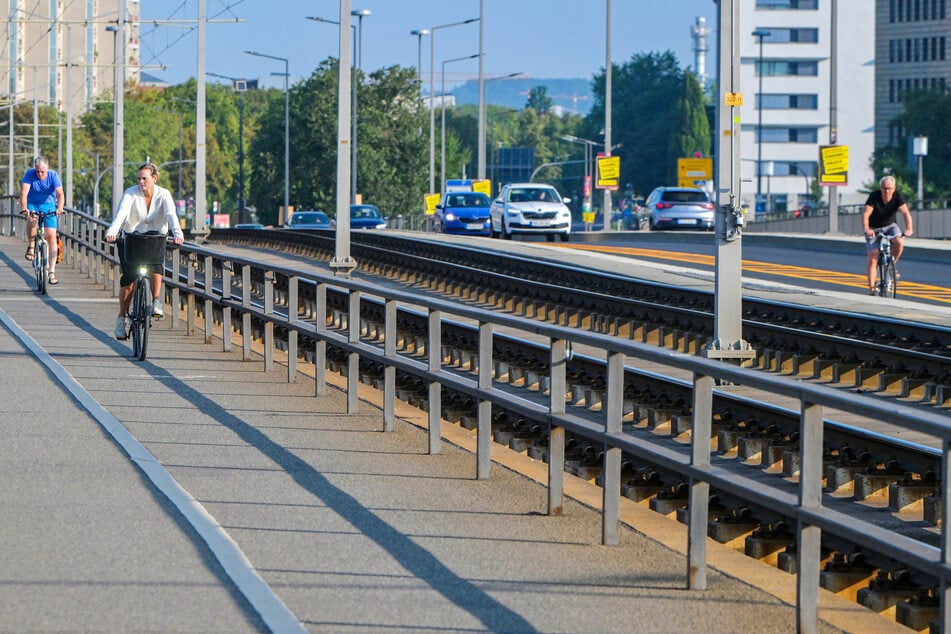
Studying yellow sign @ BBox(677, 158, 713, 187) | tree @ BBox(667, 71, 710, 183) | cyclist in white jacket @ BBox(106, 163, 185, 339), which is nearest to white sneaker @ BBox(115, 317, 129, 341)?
cyclist in white jacket @ BBox(106, 163, 185, 339)

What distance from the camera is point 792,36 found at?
483 ft

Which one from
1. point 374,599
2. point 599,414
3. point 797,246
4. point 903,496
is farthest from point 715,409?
point 797,246

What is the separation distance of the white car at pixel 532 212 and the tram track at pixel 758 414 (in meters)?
24.3

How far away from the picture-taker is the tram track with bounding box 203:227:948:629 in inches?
315

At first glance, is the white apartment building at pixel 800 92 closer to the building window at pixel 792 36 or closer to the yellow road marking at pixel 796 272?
the building window at pixel 792 36

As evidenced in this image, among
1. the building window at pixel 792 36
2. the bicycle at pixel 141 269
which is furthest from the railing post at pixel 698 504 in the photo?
the building window at pixel 792 36

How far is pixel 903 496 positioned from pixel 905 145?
4303 inches

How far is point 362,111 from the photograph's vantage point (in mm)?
115438

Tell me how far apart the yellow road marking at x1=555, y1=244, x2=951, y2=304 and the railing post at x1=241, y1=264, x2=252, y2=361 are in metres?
12.7

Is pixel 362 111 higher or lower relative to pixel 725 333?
higher

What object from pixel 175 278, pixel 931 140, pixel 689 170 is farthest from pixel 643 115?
pixel 175 278

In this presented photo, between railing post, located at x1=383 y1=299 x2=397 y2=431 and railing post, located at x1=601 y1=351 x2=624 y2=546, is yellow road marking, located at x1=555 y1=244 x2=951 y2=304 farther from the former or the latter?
railing post, located at x1=601 y1=351 x2=624 y2=546

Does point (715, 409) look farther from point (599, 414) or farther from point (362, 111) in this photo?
point (362, 111)

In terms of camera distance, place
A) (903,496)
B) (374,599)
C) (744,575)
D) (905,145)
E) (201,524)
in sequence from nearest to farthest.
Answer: (374,599)
(744,575)
(201,524)
(903,496)
(905,145)
